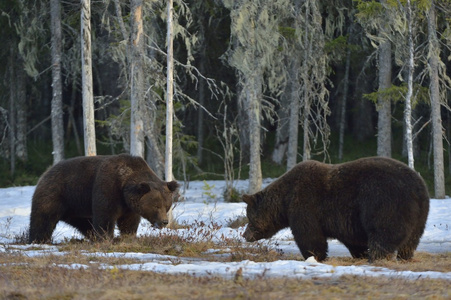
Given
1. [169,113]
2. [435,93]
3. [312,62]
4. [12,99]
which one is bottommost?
[169,113]

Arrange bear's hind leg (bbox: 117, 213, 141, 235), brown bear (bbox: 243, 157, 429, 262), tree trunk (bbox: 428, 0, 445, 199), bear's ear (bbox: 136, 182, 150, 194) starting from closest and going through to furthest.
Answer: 1. brown bear (bbox: 243, 157, 429, 262)
2. bear's ear (bbox: 136, 182, 150, 194)
3. bear's hind leg (bbox: 117, 213, 141, 235)
4. tree trunk (bbox: 428, 0, 445, 199)

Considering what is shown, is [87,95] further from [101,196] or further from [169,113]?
[101,196]

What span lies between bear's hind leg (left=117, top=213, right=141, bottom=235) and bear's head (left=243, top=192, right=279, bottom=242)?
8.52 ft

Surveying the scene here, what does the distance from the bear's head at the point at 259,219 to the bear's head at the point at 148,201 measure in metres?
1.77

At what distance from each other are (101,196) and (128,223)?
0.90 m

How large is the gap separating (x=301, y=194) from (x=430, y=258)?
2340 mm

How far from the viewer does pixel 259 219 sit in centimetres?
1090

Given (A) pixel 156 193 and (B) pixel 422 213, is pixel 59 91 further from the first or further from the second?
(B) pixel 422 213

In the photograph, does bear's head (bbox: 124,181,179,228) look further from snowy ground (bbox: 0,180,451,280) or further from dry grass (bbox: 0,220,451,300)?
dry grass (bbox: 0,220,451,300)

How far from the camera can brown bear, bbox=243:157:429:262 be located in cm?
927

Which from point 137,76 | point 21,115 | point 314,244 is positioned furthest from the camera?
point 21,115

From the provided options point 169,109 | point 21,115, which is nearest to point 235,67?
point 169,109

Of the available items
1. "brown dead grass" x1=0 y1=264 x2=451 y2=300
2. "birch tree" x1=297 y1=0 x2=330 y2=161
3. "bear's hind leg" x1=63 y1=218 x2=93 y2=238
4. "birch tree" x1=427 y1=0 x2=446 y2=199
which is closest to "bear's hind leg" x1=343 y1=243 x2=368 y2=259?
"brown dead grass" x1=0 y1=264 x2=451 y2=300

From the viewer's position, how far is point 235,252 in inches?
425
